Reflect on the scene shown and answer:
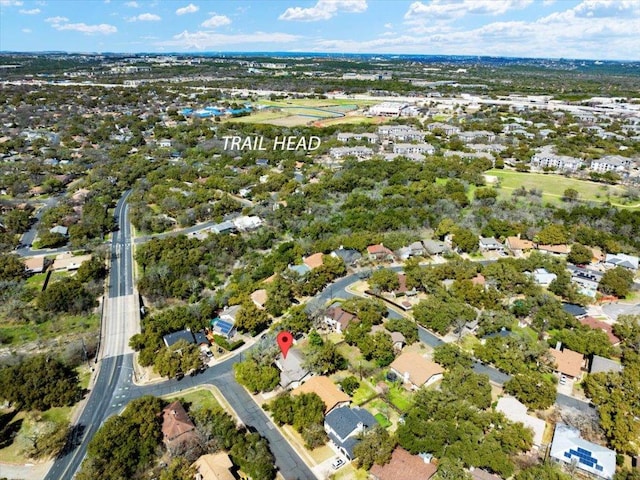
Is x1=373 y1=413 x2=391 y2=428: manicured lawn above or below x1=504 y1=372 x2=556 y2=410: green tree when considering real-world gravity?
below

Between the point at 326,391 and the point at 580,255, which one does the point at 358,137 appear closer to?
the point at 580,255

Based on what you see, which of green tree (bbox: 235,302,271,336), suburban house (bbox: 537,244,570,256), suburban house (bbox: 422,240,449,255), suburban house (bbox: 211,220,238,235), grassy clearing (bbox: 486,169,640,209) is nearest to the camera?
green tree (bbox: 235,302,271,336)

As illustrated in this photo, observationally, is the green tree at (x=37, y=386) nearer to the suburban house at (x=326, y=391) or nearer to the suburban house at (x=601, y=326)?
the suburban house at (x=326, y=391)

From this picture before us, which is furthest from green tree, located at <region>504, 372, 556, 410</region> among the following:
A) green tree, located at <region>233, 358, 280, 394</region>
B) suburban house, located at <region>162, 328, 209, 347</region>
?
suburban house, located at <region>162, 328, 209, 347</region>

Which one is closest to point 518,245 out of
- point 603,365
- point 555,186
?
point 603,365

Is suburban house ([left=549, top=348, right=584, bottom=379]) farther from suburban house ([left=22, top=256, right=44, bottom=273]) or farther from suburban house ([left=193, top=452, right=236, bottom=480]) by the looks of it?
suburban house ([left=22, top=256, right=44, bottom=273])

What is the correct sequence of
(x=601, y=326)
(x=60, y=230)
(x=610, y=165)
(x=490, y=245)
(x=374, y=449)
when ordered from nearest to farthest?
(x=374, y=449) < (x=601, y=326) < (x=490, y=245) < (x=60, y=230) < (x=610, y=165)

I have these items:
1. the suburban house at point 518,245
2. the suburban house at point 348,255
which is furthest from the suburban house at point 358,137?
the suburban house at point 348,255
